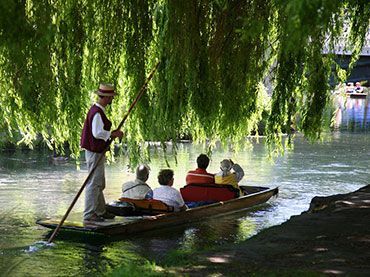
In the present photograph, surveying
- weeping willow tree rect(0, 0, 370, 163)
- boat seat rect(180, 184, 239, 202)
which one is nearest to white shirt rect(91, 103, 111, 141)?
weeping willow tree rect(0, 0, 370, 163)

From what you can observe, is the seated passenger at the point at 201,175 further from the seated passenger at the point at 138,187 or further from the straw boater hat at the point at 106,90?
the straw boater hat at the point at 106,90

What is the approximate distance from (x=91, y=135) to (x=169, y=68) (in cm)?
119

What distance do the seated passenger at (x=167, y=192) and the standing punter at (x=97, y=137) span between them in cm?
121

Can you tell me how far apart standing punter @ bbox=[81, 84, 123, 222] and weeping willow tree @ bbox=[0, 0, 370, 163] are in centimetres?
28

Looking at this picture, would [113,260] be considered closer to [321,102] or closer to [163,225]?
[163,225]

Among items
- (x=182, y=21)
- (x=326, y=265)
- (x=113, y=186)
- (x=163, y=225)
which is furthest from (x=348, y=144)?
(x=326, y=265)

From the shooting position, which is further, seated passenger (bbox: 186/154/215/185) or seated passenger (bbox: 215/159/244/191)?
seated passenger (bbox: 215/159/244/191)

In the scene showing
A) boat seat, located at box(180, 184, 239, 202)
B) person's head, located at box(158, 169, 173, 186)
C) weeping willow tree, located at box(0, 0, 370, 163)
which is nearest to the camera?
weeping willow tree, located at box(0, 0, 370, 163)

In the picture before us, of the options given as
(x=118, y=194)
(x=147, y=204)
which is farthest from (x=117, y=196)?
(x=147, y=204)

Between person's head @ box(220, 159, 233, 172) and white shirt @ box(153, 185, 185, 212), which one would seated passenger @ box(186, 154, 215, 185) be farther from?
white shirt @ box(153, 185, 185, 212)

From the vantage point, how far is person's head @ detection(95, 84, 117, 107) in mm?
7914

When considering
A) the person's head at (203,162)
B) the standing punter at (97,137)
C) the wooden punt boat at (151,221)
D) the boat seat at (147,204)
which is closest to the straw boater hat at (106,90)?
the standing punter at (97,137)

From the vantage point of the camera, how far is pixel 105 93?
7953 mm

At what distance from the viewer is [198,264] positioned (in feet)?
18.1
